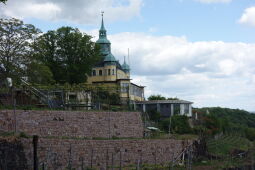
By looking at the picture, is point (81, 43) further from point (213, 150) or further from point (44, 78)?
point (213, 150)

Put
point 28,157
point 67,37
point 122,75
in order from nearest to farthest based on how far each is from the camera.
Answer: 1. point 28,157
2. point 67,37
3. point 122,75

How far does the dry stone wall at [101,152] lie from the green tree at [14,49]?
35.5 feet

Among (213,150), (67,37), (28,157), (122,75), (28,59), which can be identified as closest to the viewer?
(28,157)

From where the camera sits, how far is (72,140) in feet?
77.6

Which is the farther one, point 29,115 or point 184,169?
point 184,169

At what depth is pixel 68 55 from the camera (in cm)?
4891

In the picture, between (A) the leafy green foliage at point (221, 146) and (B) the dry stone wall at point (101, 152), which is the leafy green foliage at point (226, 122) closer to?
(A) the leafy green foliage at point (221, 146)

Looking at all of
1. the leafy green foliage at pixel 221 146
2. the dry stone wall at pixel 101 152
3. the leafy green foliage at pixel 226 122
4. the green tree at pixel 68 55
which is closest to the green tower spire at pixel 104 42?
the green tree at pixel 68 55

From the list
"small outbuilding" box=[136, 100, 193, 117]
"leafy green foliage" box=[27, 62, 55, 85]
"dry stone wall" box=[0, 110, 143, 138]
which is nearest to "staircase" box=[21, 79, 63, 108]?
"dry stone wall" box=[0, 110, 143, 138]

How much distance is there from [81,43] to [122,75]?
13735mm

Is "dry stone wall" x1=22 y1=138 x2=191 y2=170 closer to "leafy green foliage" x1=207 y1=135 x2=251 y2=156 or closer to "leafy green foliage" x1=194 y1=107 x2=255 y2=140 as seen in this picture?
"leafy green foliage" x1=207 y1=135 x2=251 y2=156

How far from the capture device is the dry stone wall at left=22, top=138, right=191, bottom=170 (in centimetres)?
2166

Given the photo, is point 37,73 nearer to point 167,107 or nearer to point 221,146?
point 167,107

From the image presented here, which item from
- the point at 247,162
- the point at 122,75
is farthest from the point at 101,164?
the point at 122,75
